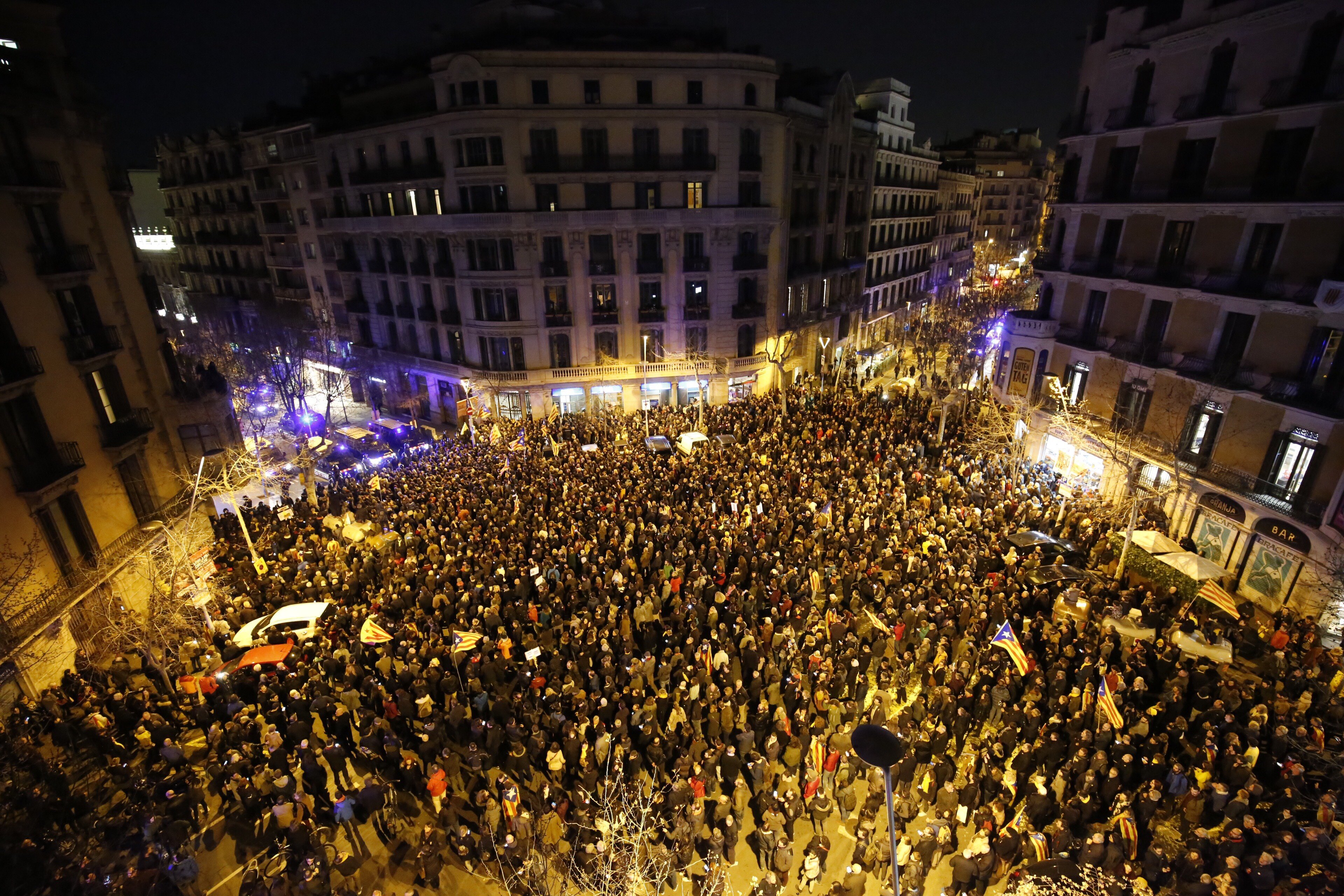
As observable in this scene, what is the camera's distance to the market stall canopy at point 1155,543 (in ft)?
58.0

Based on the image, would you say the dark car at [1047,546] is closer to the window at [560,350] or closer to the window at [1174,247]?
the window at [1174,247]

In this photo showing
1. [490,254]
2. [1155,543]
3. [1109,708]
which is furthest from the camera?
[490,254]

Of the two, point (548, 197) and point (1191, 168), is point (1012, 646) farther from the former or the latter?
point (548, 197)

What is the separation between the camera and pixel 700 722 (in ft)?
46.0

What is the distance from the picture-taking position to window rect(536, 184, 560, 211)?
3444 cm

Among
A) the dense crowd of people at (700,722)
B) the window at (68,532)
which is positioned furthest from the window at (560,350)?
the window at (68,532)

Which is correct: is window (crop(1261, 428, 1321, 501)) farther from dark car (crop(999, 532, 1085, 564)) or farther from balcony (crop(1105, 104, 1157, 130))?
balcony (crop(1105, 104, 1157, 130))

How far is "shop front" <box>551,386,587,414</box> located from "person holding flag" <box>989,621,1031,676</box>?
92.0 feet

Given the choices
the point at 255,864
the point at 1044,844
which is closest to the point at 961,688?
the point at 1044,844

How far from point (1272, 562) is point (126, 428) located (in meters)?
35.7

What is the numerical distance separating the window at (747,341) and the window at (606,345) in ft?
25.2

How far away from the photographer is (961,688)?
1354 centimetres

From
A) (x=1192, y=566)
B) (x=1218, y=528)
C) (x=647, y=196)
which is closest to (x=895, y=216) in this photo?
(x=647, y=196)

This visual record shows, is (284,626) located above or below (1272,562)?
above
